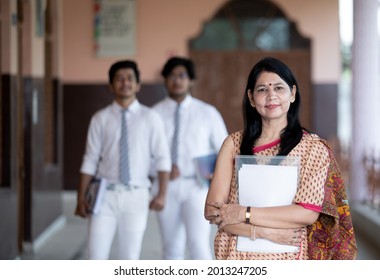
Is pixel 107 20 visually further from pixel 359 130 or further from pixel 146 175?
pixel 146 175

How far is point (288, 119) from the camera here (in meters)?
2.21

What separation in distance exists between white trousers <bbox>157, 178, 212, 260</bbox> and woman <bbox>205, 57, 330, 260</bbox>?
2022 millimetres

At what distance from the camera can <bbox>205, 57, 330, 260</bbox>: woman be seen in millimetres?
2125

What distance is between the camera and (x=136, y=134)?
391cm

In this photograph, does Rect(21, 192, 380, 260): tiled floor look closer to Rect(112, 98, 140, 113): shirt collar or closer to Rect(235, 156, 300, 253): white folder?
Rect(112, 98, 140, 113): shirt collar

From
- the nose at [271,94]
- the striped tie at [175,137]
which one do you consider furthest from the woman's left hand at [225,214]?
the striped tie at [175,137]

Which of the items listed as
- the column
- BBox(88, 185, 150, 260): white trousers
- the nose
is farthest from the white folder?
the column

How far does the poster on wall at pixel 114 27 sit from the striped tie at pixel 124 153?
4.62m

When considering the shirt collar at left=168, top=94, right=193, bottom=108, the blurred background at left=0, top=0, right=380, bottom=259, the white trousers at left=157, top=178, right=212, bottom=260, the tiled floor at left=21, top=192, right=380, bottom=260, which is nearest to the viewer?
the white trousers at left=157, top=178, right=212, bottom=260

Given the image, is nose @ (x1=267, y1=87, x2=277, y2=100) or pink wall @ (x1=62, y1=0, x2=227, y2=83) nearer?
nose @ (x1=267, y1=87, x2=277, y2=100)

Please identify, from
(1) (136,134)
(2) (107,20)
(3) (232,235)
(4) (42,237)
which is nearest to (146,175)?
(1) (136,134)

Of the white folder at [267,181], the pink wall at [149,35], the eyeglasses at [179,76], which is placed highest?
the pink wall at [149,35]

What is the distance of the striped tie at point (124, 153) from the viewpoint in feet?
12.4

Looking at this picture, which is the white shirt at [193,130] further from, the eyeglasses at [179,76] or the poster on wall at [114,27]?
the poster on wall at [114,27]
